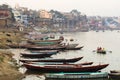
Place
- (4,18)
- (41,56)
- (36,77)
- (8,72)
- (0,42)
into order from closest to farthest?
(8,72) → (36,77) → (41,56) → (0,42) → (4,18)

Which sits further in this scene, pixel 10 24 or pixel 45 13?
pixel 45 13

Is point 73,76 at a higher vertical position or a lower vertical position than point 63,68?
lower

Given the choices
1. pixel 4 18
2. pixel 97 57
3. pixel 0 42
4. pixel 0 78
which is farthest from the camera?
pixel 4 18

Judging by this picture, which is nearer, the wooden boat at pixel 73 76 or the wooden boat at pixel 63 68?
the wooden boat at pixel 73 76

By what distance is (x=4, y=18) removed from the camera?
126m

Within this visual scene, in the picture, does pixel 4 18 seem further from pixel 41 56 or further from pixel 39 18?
pixel 41 56

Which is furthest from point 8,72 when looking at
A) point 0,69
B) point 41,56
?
point 41,56

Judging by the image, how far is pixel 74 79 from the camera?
3522 centimetres

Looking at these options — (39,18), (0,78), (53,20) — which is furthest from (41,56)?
(53,20)

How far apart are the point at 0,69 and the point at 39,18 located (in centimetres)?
14583

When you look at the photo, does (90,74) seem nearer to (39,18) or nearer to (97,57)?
(97,57)

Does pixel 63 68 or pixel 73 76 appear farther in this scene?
pixel 63 68

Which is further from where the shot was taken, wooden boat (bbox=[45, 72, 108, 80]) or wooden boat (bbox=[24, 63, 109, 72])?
wooden boat (bbox=[24, 63, 109, 72])

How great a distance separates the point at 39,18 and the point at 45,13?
597 inches
